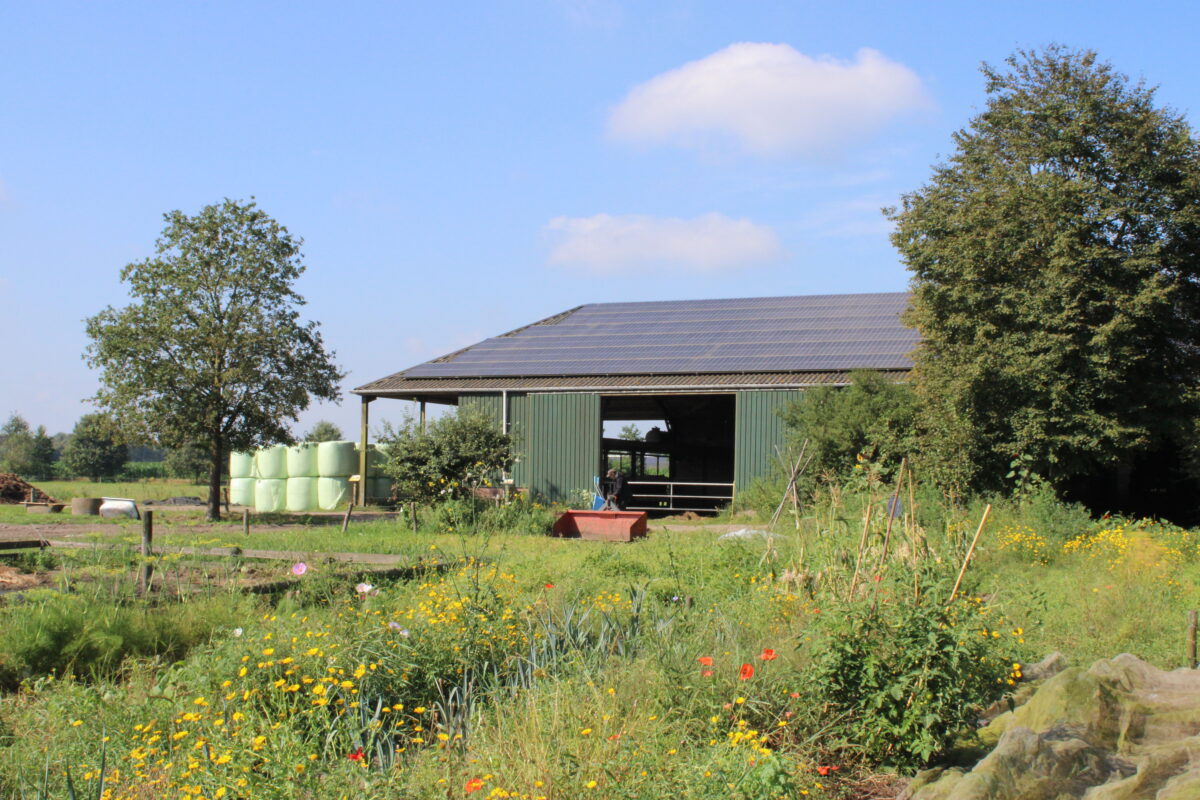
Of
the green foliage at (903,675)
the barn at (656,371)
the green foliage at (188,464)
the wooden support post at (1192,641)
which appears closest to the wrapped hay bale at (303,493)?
the barn at (656,371)

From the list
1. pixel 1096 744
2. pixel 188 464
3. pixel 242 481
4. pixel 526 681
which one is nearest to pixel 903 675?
pixel 1096 744

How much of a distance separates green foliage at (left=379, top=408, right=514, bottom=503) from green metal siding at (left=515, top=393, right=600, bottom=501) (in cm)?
443

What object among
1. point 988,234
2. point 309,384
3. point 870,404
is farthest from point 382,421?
point 988,234

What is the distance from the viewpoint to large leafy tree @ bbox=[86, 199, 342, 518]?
796 inches

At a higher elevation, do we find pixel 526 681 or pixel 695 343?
pixel 695 343

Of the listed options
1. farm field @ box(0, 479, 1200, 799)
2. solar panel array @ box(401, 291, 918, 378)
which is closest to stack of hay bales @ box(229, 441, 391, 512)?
solar panel array @ box(401, 291, 918, 378)

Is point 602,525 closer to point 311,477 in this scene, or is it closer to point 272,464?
point 311,477

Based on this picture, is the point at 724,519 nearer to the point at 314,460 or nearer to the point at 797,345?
the point at 797,345

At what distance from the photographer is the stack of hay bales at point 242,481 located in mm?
29109

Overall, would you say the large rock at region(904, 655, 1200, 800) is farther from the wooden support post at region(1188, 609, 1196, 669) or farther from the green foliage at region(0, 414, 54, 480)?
the green foliage at region(0, 414, 54, 480)

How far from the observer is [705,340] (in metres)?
24.8

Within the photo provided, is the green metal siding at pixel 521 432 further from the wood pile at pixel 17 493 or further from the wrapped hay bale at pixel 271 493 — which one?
the wood pile at pixel 17 493

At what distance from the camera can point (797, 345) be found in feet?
75.6

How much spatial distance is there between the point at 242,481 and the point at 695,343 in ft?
46.6
